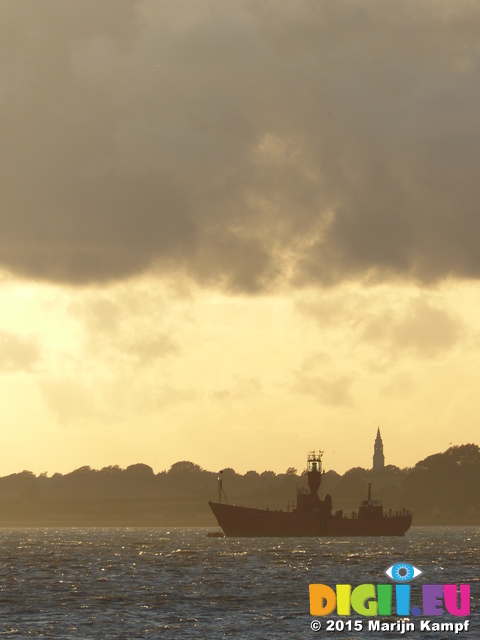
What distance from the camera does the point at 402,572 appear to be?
109 m

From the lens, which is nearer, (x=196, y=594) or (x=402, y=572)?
(x=196, y=594)

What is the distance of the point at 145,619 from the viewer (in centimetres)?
6419

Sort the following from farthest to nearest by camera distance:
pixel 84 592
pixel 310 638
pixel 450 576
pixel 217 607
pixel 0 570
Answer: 1. pixel 0 570
2. pixel 450 576
3. pixel 84 592
4. pixel 217 607
5. pixel 310 638

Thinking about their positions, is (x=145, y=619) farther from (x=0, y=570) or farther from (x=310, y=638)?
(x=0, y=570)

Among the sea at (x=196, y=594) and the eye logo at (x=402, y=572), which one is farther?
the eye logo at (x=402, y=572)

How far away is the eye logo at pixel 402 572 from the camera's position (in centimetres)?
10088

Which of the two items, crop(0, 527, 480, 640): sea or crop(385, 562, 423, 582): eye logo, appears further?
crop(385, 562, 423, 582): eye logo

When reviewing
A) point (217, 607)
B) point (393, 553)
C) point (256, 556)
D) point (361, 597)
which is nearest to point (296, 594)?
point (361, 597)

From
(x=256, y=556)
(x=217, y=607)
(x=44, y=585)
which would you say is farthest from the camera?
(x=256, y=556)

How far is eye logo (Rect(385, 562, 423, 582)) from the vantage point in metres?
101

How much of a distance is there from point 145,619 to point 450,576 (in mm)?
46386

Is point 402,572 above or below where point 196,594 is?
above

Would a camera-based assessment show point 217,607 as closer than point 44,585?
Yes

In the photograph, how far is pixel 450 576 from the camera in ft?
334
